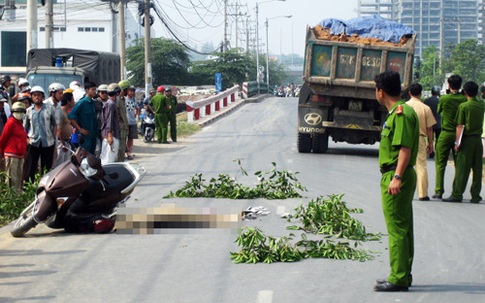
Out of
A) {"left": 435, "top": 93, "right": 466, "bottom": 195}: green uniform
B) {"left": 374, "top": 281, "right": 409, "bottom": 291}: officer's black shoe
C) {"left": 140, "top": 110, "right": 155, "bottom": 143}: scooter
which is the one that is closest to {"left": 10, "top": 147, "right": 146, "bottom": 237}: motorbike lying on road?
{"left": 374, "top": 281, "right": 409, "bottom": 291}: officer's black shoe

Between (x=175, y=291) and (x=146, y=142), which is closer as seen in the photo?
(x=175, y=291)

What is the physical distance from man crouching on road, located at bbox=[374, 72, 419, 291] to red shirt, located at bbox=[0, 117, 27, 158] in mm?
7066

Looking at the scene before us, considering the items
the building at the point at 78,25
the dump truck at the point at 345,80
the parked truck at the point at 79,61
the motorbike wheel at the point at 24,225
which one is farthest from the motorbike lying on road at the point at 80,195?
A: the building at the point at 78,25

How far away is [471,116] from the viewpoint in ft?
48.8

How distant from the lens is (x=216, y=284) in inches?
343

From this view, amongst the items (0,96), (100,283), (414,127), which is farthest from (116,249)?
(0,96)

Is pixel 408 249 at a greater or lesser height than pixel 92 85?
lesser

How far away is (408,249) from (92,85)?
920 cm

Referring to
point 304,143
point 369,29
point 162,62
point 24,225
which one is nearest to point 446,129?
point 24,225

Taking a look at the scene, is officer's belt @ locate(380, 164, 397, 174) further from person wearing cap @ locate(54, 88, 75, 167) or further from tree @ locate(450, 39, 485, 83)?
tree @ locate(450, 39, 485, 83)

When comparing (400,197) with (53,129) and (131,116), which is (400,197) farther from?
(131,116)

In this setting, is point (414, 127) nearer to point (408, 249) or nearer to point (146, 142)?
Answer: point (408, 249)

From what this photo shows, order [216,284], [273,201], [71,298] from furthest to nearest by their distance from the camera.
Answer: [273,201] → [216,284] → [71,298]

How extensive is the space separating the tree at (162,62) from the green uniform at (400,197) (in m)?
75.2
